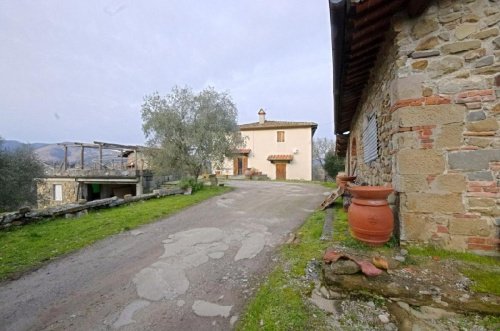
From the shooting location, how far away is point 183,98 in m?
11.3

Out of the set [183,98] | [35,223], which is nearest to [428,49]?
[35,223]

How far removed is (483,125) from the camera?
2.75 m

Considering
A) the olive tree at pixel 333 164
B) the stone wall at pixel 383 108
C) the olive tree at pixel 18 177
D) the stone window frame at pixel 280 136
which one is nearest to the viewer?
the stone wall at pixel 383 108

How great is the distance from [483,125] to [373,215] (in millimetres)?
1648

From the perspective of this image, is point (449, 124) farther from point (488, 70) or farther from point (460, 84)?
point (488, 70)

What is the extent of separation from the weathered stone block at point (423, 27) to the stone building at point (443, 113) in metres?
0.01

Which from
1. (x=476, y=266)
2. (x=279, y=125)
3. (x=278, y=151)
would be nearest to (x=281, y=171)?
(x=278, y=151)

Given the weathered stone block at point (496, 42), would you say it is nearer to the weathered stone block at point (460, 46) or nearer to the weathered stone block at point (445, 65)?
the weathered stone block at point (460, 46)

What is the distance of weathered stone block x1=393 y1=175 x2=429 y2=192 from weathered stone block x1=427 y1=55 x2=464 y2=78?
1.30 m

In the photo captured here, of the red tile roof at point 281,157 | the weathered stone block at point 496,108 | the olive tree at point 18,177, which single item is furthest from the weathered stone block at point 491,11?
the red tile roof at point 281,157

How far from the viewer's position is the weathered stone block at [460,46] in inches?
110

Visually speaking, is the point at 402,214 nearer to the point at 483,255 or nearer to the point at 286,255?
the point at 483,255

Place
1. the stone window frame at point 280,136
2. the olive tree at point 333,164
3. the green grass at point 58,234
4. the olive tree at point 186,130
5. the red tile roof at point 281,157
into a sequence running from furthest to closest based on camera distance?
the stone window frame at point 280,136 < the red tile roof at point 281,157 < the olive tree at point 333,164 < the olive tree at point 186,130 < the green grass at point 58,234

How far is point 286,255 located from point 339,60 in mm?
3128
